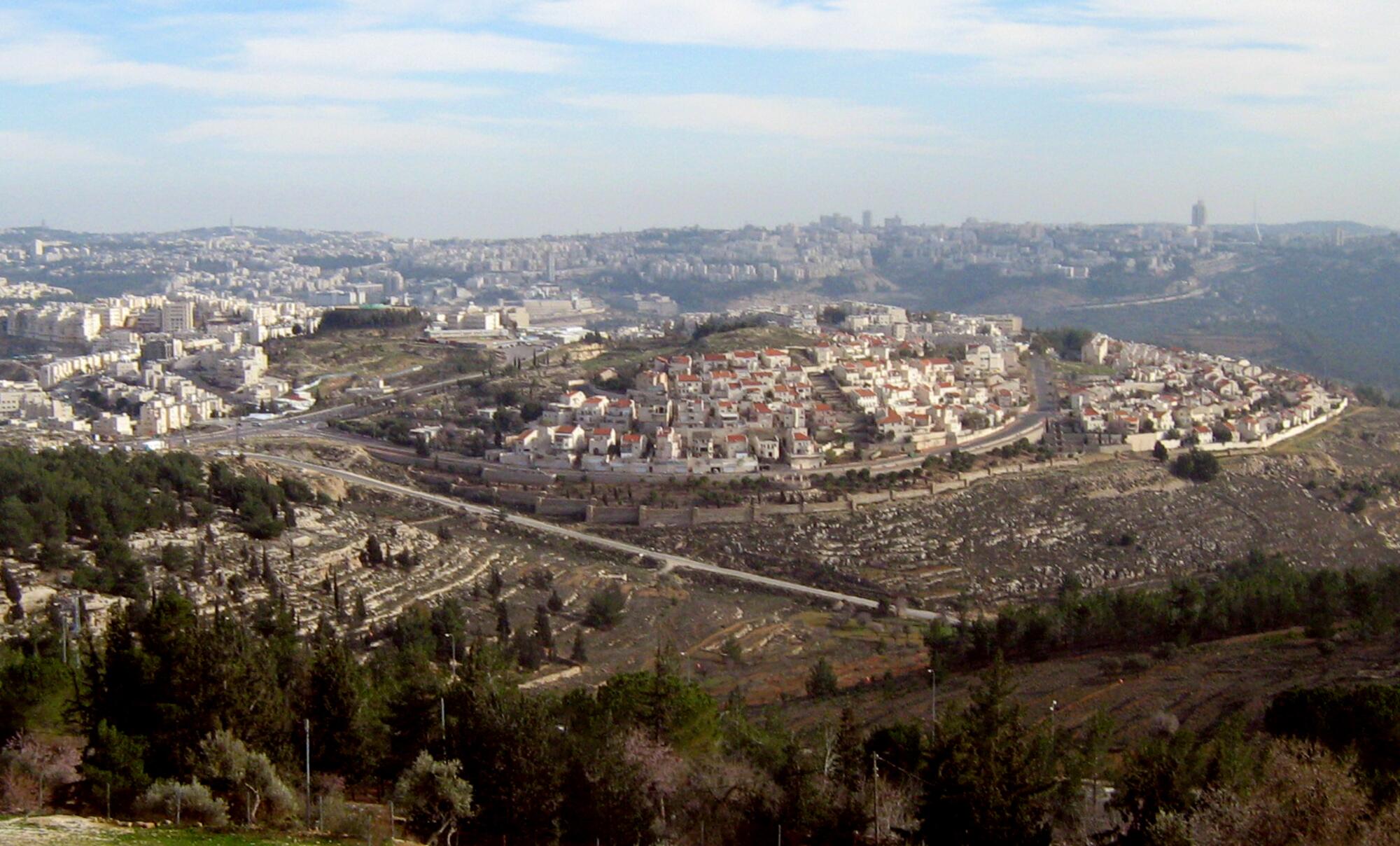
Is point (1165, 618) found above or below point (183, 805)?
below

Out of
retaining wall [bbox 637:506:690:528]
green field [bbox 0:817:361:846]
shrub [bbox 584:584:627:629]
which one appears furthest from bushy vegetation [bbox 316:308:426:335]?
green field [bbox 0:817:361:846]

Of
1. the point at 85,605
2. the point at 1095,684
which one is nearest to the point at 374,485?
the point at 85,605

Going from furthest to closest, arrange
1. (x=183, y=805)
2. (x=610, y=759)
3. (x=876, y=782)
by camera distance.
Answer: (x=610, y=759), (x=876, y=782), (x=183, y=805)

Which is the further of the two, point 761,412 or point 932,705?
point 761,412

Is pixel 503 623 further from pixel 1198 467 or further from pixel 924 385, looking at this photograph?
pixel 924 385

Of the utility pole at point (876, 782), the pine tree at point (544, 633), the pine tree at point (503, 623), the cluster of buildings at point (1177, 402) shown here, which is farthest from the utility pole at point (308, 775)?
the cluster of buildings at point (1177, 402)

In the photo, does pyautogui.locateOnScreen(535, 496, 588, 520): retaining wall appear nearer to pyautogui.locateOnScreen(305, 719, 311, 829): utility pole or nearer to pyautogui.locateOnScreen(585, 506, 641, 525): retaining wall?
pyautogui.locateOnScreen(585, 506, 641, 525): retaining wall

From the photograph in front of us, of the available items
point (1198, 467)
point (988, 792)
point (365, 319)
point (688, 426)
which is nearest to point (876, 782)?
point (988, 792)

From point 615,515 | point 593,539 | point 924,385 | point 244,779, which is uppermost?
point 244,779
